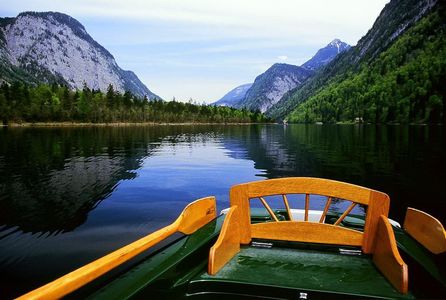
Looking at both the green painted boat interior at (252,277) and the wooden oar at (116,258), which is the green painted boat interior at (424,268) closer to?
the green painted boat interior at (252,277)

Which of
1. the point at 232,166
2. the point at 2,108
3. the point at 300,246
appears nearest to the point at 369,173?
the point at 232,166

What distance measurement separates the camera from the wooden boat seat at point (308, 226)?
21.2ft

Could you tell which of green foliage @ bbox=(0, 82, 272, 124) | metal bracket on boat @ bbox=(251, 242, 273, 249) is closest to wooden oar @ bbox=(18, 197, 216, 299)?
metal bracket on boat @ bbox=(251, 242, 273, 249)

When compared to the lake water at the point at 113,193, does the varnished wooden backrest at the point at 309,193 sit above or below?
above

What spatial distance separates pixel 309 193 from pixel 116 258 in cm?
403

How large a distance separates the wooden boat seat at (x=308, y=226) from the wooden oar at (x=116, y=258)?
1030mm

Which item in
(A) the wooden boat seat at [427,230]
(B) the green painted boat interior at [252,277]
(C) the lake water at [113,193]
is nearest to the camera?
(B) the green painted boat interior at [252,277]

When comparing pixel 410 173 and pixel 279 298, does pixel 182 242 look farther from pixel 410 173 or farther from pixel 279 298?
pixel 410 173

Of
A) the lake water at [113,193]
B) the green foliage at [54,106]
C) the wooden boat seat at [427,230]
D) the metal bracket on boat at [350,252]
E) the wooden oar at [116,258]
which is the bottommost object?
the lake water at [113,193]

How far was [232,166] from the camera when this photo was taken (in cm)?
3125

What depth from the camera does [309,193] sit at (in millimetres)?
7078

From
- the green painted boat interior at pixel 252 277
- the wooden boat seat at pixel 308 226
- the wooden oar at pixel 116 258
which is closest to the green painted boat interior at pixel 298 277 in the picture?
the green painted boat interior at pixel 252 277

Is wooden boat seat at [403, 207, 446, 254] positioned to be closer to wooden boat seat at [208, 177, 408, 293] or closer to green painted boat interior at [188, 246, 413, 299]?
wooden boat seat at [208, 177, 408, 293]

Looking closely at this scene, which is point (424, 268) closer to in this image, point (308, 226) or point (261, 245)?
point (308, 226)
